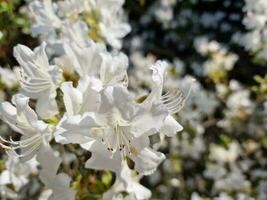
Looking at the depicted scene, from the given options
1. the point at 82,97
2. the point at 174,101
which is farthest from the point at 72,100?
the point at 174,101

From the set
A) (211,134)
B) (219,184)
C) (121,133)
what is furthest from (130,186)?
(211,134)

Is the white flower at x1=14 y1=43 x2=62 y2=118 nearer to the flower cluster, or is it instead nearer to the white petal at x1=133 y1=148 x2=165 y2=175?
the flower cluster

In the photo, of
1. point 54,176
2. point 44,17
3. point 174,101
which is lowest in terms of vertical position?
point 54,176

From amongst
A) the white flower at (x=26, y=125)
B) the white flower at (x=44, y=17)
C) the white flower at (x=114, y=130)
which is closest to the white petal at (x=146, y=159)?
the white flower at (x=114, y=130)

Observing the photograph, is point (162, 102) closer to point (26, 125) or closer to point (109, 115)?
point (109, 115)

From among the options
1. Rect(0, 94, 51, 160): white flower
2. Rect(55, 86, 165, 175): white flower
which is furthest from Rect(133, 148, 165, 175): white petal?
Rect(0, 94, 51, 160): white flower

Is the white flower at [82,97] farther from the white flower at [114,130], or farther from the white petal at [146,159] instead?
the white petal at [146,159]
